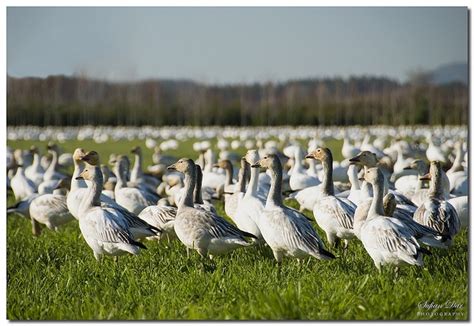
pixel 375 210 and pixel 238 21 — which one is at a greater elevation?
pixel 238 21

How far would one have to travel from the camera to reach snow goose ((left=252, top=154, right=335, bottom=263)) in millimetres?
6738

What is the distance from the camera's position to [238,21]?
22.1 feet

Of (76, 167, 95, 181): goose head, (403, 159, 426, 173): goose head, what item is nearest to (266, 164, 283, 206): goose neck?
(76, 167, 95, 181): goose head

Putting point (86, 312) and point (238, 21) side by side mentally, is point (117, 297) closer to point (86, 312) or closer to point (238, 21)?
point (86, 312)

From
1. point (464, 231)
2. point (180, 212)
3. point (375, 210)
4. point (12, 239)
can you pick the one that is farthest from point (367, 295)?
point (12, 239)

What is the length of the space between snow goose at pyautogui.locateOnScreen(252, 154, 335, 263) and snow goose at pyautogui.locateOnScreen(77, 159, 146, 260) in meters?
1.19

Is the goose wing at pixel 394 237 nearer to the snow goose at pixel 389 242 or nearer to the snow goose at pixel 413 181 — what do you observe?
the snow goose at pixel 389 242

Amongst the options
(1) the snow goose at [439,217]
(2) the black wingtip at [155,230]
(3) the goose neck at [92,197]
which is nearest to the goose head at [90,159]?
(3) the goose neck at [92,197]

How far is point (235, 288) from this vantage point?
20.3ft

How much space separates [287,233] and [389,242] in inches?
38.8

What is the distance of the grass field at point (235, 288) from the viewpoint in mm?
5633

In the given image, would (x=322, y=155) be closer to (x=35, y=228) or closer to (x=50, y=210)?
(x=50, y=210)

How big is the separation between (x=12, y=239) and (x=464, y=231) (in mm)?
5468

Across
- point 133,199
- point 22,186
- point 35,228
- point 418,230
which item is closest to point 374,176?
point 418,230
